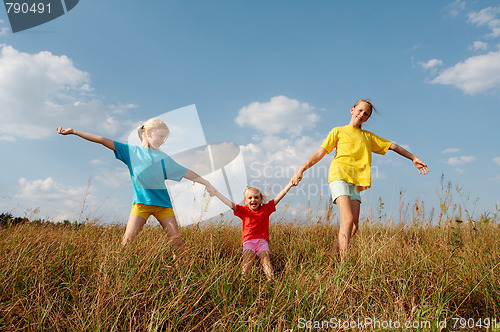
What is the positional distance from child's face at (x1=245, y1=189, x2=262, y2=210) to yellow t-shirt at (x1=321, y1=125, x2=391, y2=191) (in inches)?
33.4

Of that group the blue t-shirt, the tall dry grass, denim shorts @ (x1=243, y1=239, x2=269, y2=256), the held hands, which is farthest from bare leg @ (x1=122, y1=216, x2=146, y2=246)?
the held hands

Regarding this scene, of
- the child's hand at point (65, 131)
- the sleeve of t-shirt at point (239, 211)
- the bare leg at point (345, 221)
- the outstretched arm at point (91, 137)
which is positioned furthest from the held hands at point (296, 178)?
the child's hand at point (65, 131)

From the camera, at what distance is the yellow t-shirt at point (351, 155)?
12.4ft

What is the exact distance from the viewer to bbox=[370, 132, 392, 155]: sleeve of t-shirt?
4.17 meters

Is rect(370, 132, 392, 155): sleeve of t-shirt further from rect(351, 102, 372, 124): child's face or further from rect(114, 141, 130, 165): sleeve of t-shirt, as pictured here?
rect(114, 141, 130, 165): sleeve of t-shirt

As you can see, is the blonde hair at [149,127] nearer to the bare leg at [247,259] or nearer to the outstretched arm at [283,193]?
the outstretched arm at [283,193]

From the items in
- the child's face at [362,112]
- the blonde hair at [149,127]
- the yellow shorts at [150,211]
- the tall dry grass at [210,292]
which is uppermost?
the child's face at [362,112]

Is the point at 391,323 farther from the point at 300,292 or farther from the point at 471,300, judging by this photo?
the point at 471,300

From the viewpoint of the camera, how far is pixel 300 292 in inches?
102

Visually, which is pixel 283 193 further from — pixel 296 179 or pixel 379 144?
pixel 379 144

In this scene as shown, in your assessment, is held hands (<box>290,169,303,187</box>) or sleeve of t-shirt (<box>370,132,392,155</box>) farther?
sleeve of t-shirt (<box>370,132,392,155</box>)

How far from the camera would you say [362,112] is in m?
4.04

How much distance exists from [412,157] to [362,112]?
2.88 ft

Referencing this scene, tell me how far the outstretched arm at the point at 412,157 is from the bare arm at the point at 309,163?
984mm
